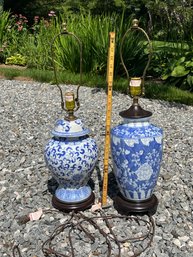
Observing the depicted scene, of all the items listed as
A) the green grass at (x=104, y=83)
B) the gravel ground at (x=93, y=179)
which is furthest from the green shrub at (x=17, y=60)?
the gravel ground at (x=93, y=179)

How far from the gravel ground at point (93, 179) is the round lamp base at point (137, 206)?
7 centimetres

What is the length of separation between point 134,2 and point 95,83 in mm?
3995

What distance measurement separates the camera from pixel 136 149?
2350 millimetres

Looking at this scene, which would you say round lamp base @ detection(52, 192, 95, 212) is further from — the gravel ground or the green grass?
the green grass

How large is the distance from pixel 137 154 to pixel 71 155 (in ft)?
1.33

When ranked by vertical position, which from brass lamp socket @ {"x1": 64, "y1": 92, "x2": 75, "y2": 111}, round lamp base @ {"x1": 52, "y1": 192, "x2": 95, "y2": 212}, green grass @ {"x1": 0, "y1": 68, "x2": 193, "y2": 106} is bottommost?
green grass @ {"x1": 0, "y1": 68, "x2": 193, "y2": 106}

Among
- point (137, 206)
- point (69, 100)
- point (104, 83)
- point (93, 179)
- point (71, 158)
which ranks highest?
point (69, 100)

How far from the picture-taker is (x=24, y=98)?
556 centimetres

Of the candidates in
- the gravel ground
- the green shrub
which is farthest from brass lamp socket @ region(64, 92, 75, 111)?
the green shrub

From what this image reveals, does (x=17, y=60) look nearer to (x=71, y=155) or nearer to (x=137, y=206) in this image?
(x=71, y=155)

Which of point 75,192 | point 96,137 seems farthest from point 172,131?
point 75,192

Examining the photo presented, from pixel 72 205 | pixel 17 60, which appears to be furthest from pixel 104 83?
pixel 72 205

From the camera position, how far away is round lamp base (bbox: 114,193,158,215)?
254 cm

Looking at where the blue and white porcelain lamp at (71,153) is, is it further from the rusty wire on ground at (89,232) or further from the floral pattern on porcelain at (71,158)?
the rusty wire on ground at (89,232)
